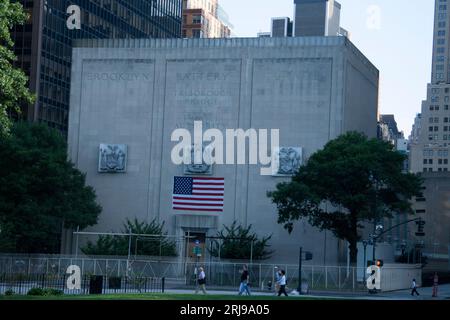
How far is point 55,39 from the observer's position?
129m

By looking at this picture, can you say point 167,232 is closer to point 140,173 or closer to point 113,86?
point 140,173

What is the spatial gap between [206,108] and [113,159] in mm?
10866

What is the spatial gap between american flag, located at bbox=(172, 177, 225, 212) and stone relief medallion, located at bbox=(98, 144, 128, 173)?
20.7m

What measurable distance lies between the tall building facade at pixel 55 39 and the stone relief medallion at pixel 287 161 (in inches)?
1764

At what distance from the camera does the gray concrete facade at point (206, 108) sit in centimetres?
9094

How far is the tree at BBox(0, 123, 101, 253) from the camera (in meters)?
82.1

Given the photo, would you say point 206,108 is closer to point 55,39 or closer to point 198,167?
point 198,167

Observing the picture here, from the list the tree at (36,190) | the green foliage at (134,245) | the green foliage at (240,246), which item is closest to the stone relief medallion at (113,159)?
the tree at (36,190)

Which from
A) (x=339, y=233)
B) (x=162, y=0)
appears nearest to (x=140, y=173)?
(x=339, y=233)

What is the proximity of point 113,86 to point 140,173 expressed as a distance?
374 inches

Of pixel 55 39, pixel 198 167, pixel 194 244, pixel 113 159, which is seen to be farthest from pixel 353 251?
pixel 55 39

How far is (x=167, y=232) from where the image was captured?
9231cm

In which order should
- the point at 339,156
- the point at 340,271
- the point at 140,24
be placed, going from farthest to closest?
the point at 140,24 < the point at 339,156 < the point at 340,271

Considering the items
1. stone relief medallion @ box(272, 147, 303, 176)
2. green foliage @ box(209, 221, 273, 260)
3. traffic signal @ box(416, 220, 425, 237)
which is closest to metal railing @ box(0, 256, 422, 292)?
traffic signal @ box(416, 220, 425, 237)
